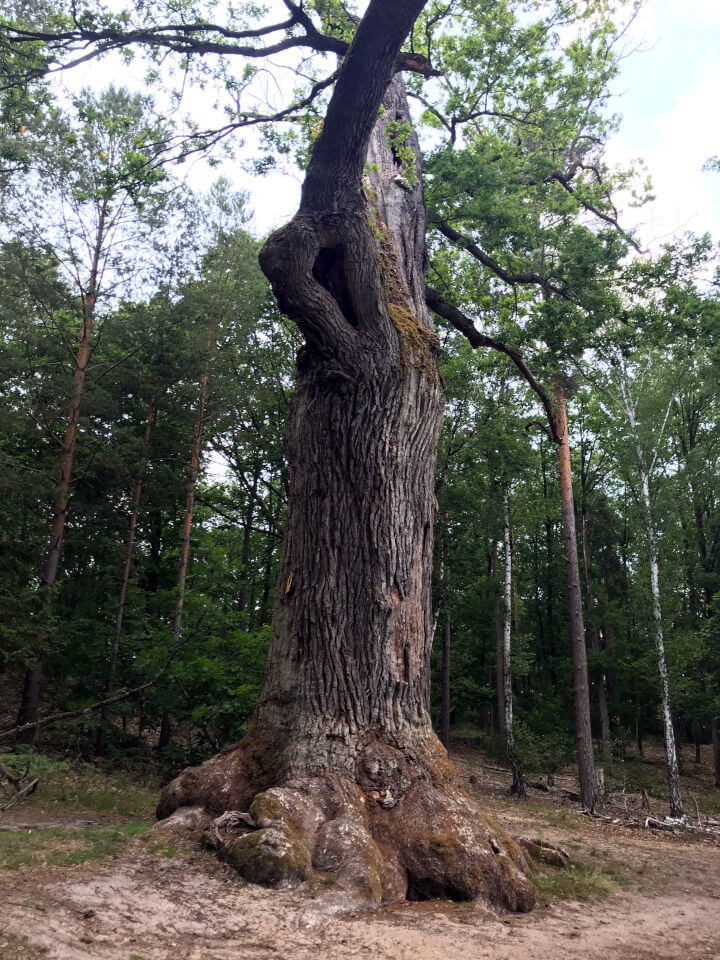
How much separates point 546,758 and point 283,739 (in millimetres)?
10454

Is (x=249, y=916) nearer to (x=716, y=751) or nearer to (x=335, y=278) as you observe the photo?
(x=335, y=278)

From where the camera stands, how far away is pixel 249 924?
9.85 feet

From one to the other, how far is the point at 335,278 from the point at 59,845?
15.0 ft

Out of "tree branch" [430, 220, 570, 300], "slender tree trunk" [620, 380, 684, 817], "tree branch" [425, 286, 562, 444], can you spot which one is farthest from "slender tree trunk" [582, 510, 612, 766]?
"tree branch" [425, 286, 562, 444]

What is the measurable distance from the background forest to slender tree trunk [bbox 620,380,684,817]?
0.09 meters

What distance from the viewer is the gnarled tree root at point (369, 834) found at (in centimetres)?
354

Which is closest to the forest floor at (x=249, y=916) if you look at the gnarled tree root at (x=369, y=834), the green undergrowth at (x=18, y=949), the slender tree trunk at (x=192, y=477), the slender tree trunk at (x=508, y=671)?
the green undergrowth at (x=18, y=949)

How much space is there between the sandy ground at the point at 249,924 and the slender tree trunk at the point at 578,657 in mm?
9496

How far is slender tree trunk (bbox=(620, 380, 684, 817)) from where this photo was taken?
12922 millimetres

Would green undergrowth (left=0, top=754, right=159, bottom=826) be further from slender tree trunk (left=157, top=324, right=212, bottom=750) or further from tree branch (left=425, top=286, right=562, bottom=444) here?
tree branch (left=425, top=286, right=562, bottom=444)

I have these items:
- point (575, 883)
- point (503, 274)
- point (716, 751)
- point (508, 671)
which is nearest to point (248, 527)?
point (508, 671)

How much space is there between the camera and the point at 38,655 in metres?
8.91

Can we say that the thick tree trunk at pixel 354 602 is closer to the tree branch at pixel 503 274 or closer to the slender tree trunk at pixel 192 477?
the tree branch at pixel 503 274

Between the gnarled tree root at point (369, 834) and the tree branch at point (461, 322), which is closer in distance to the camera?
the gnarled tree root at point (369, 834)
